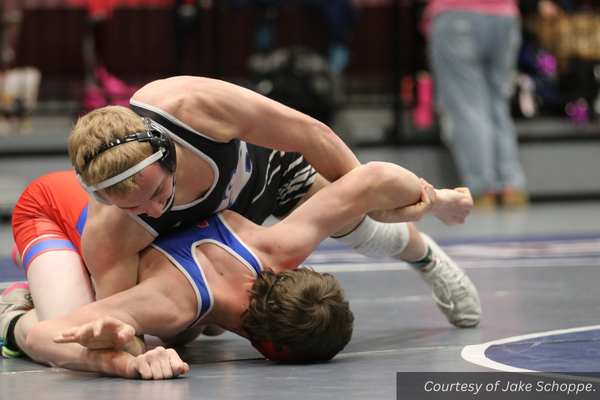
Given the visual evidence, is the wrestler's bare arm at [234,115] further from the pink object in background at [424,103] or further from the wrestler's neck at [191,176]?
the pink object in background at [424,103]

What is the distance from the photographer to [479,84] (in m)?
6.82

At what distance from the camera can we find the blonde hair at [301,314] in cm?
221

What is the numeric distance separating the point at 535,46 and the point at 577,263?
4260 millimetres

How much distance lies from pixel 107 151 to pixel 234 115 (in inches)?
18.3

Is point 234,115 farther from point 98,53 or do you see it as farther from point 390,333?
point 98,53

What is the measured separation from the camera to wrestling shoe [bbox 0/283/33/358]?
2.57m

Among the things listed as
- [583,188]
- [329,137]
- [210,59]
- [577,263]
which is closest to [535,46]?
[583,188]

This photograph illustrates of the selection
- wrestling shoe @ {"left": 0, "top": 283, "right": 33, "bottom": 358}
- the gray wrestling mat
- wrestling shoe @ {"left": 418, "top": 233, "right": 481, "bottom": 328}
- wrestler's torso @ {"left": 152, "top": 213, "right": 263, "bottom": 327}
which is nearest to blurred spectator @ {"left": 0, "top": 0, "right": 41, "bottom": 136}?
the gray wrestling mat

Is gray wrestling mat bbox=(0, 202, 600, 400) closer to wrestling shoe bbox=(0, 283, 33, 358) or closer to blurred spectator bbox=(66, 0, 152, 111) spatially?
wrestling shoe bbox=(0, 283, 33, 358)

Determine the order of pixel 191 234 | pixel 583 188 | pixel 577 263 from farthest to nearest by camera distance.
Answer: pixel 583 188
pixel 577 263
pixel 191 234

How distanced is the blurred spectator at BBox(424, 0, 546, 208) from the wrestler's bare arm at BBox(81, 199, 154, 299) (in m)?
4.82

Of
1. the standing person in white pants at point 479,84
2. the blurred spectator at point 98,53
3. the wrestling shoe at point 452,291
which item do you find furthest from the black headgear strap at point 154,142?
the blurred spectator at point 98,53

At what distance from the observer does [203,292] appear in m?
2.30

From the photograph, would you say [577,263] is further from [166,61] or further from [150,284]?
[166,61]
